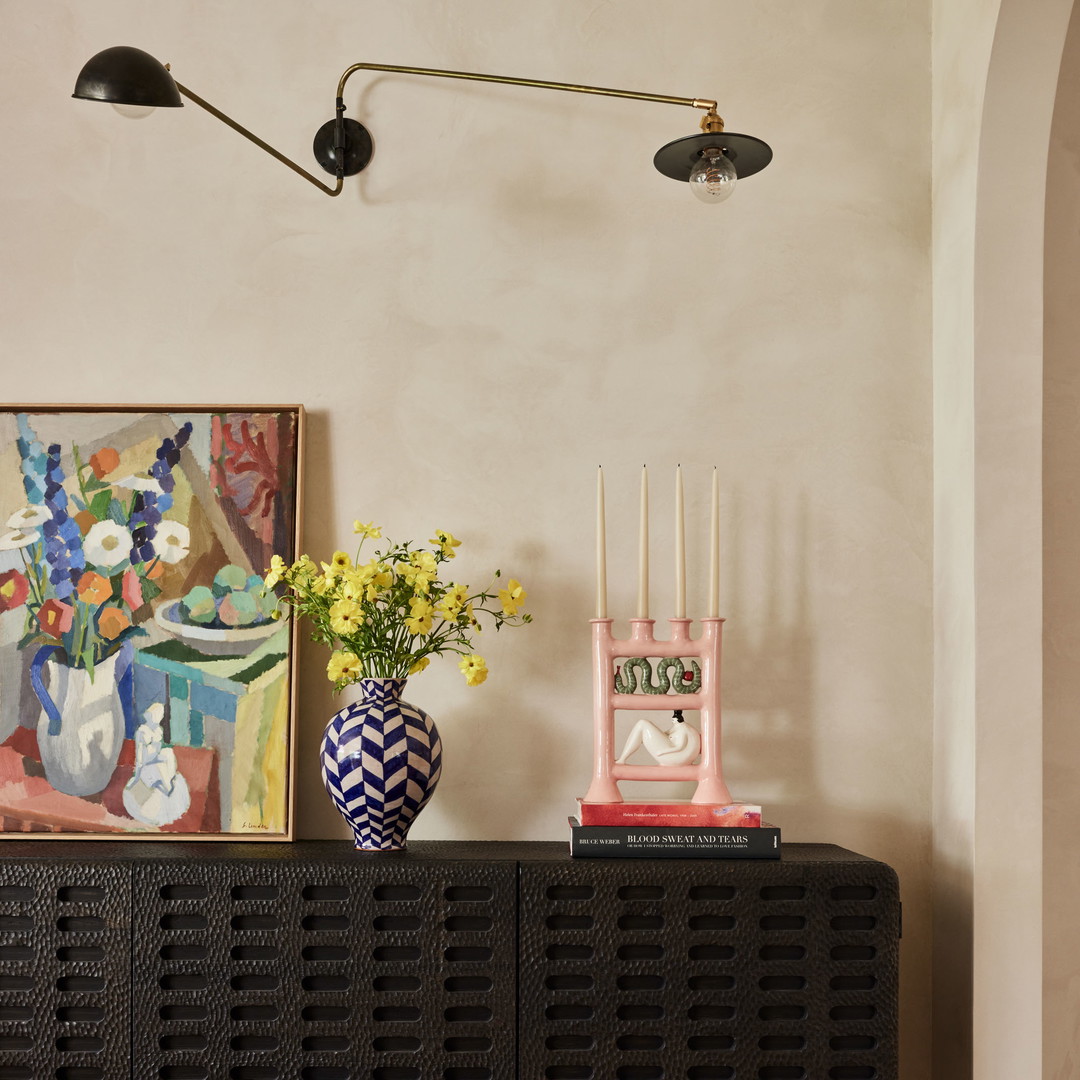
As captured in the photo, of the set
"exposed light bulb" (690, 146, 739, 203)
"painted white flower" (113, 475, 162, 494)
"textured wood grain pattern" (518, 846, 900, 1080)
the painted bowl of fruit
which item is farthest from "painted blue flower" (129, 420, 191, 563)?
"exposed light bulb" (690, 146, 739, 203)

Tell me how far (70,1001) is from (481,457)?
1032 mm

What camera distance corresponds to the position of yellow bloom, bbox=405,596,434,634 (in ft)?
5.04

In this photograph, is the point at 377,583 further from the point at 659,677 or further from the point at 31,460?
the point at 31,460

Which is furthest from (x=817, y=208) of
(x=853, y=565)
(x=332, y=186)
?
(x=332, y=186)

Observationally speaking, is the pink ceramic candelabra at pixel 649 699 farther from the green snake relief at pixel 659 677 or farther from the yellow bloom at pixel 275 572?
the yellow bloom at pixel 275 572

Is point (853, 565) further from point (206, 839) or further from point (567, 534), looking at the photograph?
point (206, 839)

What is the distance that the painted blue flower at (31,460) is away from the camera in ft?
5.55

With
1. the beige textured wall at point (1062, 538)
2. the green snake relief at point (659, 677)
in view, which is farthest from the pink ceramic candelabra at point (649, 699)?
the beige textured wall at point (1062, 538)

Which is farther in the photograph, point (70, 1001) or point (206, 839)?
point (206, 839)

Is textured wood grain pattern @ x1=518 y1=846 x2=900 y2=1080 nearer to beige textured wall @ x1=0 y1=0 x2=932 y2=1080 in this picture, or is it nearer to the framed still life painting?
beige textured wall @ x1=0 y1=0 x2=932 y2=1080

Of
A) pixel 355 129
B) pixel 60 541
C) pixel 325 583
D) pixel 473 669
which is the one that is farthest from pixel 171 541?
pixel 355 129

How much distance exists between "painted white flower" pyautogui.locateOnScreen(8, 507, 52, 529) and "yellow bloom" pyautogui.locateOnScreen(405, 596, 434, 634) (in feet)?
2.23

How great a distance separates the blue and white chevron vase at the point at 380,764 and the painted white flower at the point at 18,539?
64 centimetres

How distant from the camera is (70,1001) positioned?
1379 millimetres
